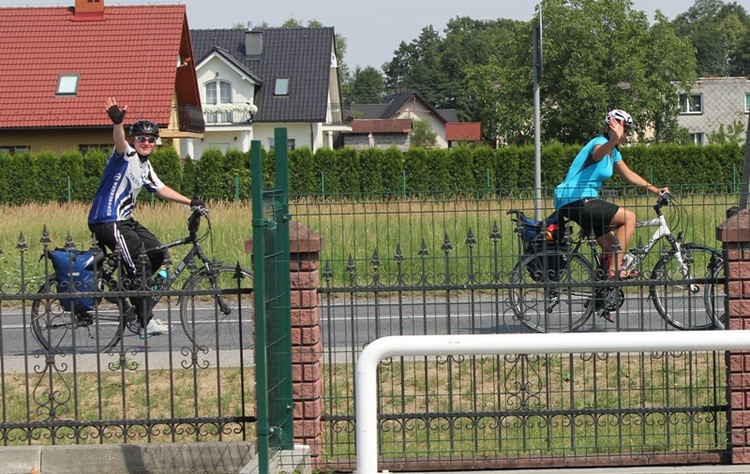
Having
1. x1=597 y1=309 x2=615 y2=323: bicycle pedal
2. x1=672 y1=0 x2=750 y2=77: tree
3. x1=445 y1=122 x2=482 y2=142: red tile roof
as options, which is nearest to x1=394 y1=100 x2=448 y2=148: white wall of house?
x1=445 y1=122 x2=482 y2=142: red tile roof

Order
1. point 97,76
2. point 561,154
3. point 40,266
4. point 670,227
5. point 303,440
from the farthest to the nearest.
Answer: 1. point 97,76
2. point 561,154
3. point 40,266
4. point 670,227
5. point 303,440

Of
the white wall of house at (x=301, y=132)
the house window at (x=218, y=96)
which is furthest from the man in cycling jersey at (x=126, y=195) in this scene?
the white wall of house at (x=301, y=132)

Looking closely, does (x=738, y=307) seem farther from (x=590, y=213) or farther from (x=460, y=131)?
(x=460, y=131)

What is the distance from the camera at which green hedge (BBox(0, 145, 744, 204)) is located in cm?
3491

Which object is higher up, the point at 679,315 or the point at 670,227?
the point at 670,227

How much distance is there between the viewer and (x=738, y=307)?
657cm

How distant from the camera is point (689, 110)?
245ft

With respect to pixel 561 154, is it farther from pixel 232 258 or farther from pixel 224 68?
pixel 224 68

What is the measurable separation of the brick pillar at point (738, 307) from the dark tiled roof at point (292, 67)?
53.5 m

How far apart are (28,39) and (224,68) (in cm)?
1803

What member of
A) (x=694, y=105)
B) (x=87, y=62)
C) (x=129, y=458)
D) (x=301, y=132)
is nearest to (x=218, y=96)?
(x=301, y=132)

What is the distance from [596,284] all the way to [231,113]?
53656 millimetres

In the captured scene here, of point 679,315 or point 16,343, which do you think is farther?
point 16,343

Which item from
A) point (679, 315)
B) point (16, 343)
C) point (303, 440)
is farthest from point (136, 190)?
point (679, 315)
